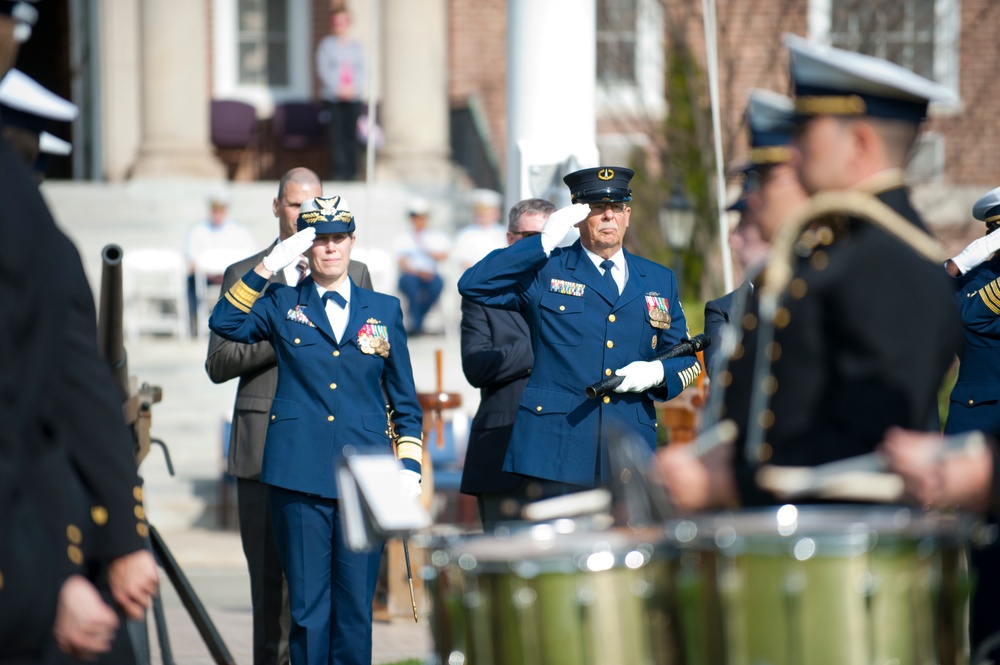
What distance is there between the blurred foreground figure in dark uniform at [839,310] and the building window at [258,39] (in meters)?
17.5

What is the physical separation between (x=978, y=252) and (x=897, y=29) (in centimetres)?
1155

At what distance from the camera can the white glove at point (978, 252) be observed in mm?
6844

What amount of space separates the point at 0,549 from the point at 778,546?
140 centimetres

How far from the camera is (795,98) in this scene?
3.31 meters

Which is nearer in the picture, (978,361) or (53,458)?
(53,458)

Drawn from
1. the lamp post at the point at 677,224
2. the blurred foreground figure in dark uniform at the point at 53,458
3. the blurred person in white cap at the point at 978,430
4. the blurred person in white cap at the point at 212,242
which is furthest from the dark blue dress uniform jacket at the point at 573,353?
the blurred person in white cap at the point at 212,242

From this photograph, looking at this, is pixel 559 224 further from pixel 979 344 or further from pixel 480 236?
pixel 480 236

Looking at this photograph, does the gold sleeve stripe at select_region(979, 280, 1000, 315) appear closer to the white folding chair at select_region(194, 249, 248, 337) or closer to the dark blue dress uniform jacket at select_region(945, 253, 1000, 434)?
the dark blue dress uniform jacket at select_region(945, 253, 1000, 434)

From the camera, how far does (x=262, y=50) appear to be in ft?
66.3

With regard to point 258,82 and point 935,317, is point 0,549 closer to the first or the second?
point 935,317

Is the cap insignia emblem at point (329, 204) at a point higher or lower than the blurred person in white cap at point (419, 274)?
higher

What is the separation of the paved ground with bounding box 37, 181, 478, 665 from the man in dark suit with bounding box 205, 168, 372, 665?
→ 610 millimetres

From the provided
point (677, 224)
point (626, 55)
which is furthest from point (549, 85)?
point (626, 55)

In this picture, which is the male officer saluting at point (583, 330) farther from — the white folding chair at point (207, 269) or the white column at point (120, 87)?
the white column at point (120, 87)
